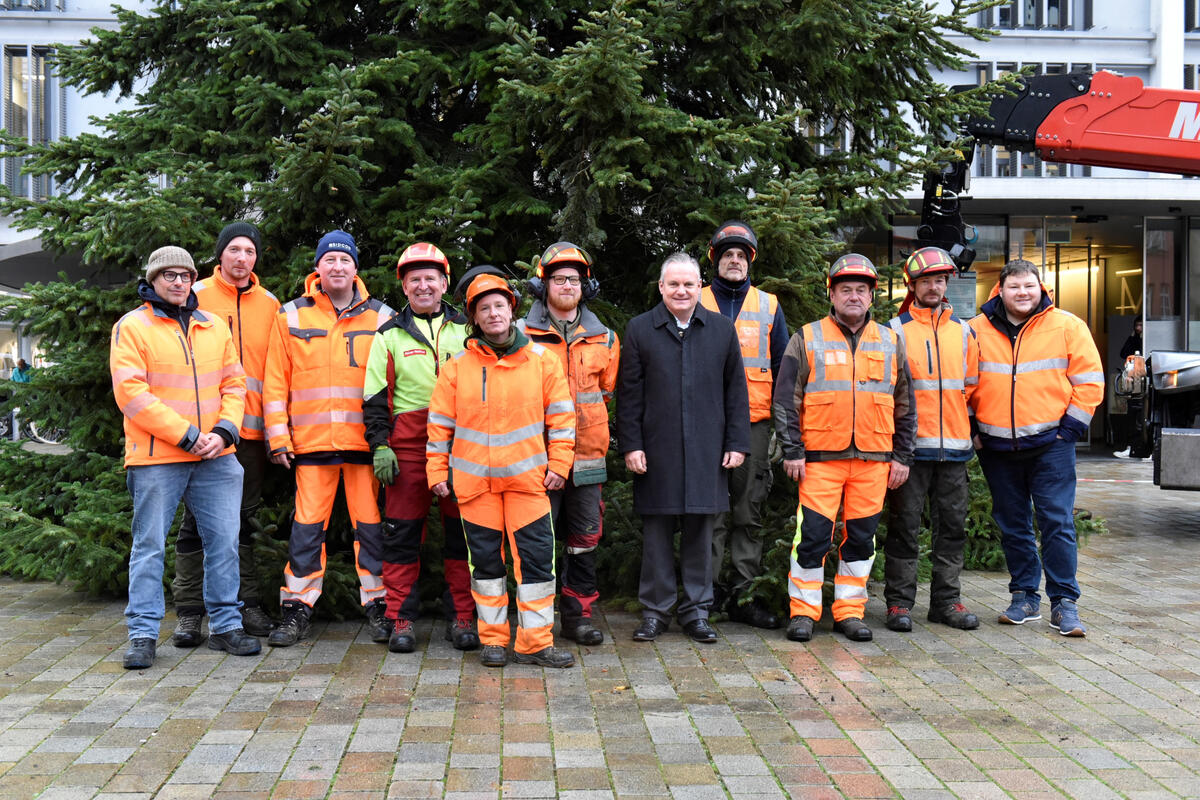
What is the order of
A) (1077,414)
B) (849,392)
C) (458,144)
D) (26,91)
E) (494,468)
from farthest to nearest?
(26,91)
(458,144)
(1077,414)
(849,392)
(494,468)

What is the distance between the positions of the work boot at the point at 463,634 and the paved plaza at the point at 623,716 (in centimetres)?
9

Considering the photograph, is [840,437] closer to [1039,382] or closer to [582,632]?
[1039,382]

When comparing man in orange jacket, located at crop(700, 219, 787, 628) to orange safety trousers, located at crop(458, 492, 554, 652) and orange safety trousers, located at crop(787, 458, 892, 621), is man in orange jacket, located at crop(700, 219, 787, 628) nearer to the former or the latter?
orange safety trousers, located at crop(787, 458, 892, 621)

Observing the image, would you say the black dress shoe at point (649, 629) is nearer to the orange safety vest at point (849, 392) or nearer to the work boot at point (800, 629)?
the work boot at point (800, 629)

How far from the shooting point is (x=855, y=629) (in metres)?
6.30

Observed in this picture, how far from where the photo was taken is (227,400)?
5.96m

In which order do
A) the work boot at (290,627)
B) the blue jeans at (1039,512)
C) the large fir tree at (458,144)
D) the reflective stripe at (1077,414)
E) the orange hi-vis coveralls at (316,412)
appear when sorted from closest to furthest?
the work boot at (290,627) → the orange hi-vis coveralls at (316,412) → the reflective stripe at (1077,414) → the blue jeans at (1039,512) → the large fir tree at (458,144)

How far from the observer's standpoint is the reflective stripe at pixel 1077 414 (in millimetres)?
6477

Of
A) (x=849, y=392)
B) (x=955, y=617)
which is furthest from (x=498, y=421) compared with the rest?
(x=955, y=617)

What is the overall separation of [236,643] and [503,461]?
67.3 inches

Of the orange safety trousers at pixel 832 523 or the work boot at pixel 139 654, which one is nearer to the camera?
the work boot at pixel 139 654

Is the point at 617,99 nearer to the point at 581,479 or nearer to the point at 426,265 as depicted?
the point at 426,265

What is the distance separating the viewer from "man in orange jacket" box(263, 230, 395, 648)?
6.21 metres

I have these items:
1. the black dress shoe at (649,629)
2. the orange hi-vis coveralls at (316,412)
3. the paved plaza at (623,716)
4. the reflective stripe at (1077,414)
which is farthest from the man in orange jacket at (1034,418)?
the orange hi-vis coveralls at (316,412)
